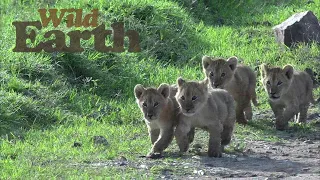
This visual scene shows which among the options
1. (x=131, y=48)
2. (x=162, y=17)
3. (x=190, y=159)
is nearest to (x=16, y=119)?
(x=190, y=159)

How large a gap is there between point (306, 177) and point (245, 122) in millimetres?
3505

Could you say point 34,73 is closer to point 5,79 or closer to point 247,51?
point 5,79

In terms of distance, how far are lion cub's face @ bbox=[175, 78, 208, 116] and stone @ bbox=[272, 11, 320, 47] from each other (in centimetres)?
565

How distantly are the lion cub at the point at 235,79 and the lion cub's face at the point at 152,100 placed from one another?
205cm

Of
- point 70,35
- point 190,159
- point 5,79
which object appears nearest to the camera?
point 190,159

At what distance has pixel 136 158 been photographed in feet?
34.5

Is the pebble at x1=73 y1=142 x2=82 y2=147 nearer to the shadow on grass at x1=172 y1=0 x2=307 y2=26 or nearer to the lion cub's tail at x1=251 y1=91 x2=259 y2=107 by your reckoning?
the lion cub's tail at x1=251 y1=91 x2=259 y2=107

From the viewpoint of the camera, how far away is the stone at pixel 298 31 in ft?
53.4

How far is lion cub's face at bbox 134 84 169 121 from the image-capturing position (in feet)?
35.0

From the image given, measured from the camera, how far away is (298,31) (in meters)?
16.3

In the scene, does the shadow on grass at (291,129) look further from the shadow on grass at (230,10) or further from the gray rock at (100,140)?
the shadow on grass at (230,10)

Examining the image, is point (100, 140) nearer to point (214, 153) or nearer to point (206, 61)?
point (214, 153)

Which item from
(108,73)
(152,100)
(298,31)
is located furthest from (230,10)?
(152,100)

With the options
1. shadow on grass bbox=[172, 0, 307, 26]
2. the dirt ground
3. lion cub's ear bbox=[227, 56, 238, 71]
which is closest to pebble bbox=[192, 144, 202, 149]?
the dirt ground
